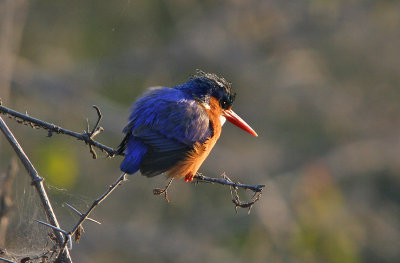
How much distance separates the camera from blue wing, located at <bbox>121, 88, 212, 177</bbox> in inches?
134

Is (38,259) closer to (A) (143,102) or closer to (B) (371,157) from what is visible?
(A) (143,102)

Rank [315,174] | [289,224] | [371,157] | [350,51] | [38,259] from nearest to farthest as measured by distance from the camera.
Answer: [38,259] → [289,224] → [315,174] → [371,157] → [350,51]

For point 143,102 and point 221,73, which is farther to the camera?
point 221,73

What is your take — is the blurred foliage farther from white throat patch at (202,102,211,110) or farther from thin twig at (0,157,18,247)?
thin twig at (0,157,18,247)

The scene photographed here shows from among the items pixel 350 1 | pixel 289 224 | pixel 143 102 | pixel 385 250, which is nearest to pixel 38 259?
pixel 143 102

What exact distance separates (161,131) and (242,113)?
554 centimetres

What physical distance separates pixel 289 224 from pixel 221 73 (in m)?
2.38

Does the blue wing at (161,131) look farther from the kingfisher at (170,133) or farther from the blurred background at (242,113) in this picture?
the blurred background at (242,113)

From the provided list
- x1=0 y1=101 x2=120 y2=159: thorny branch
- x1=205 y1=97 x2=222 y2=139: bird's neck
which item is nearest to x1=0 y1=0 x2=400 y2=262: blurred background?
x1=205 y1=97 x2=222 y2=139: bird's neck

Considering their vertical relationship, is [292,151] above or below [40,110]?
above

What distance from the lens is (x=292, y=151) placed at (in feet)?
31.3

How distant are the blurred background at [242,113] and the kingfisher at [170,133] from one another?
3.91 metres

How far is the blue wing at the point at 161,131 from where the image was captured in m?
3.40

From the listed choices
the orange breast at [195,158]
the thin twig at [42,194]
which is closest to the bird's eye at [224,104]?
the orange breast at [195,158]
